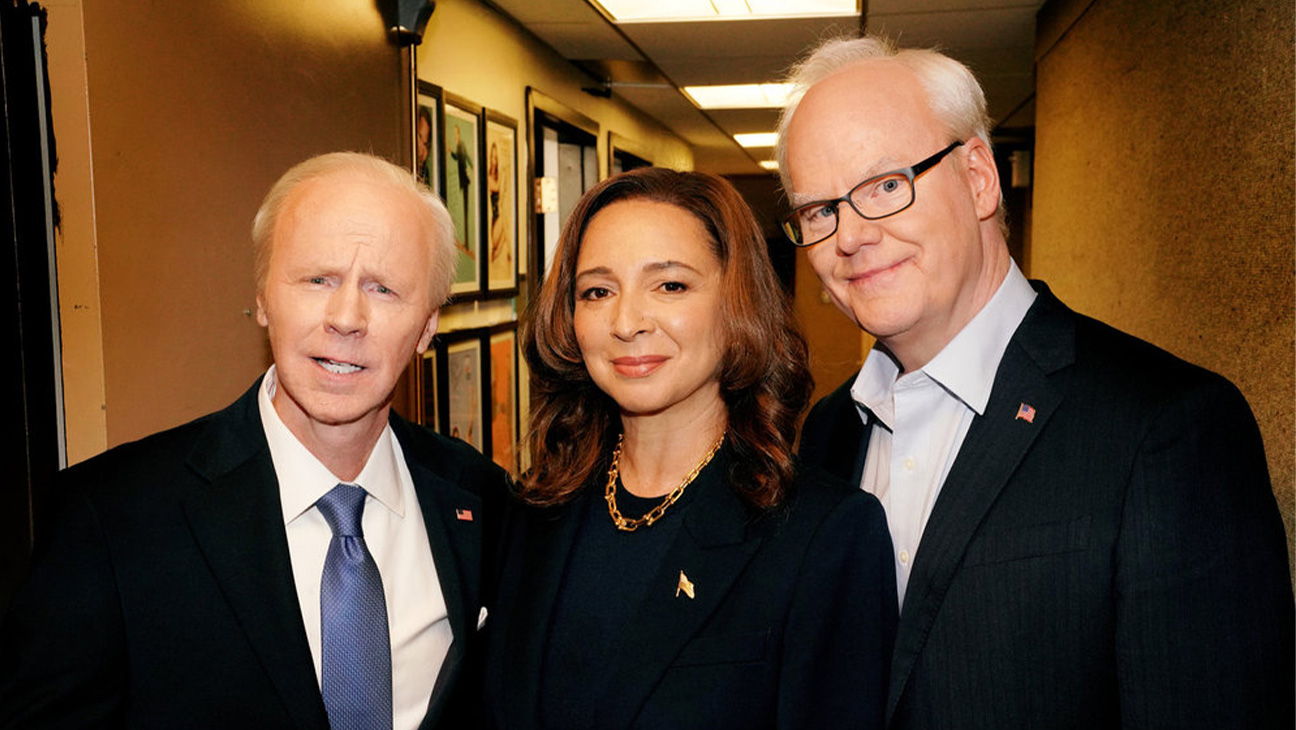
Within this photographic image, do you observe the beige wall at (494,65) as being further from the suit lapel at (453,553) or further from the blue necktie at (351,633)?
the blue necktie at (351,633)

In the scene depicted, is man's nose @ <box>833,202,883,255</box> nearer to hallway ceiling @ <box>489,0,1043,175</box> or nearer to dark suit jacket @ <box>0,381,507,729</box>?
dark suit jacket @ <box>0,381,507,729</box>

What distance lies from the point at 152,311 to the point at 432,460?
0.67 metres

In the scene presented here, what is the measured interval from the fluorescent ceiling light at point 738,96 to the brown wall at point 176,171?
4.15 metres

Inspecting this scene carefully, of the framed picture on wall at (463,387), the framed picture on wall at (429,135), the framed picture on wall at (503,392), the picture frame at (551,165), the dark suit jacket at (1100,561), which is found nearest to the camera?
the dark suit jacket at (1100,561)

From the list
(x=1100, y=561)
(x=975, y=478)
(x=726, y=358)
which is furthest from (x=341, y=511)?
(x=1100, y=561)

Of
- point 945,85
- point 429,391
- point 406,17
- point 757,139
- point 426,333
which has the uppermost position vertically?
point 757,139

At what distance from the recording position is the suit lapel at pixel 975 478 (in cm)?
→ 142

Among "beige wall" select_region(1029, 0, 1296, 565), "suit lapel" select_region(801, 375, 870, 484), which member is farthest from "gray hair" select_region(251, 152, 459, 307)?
"beige wall" select_region(1029, 0, 1296, 565)

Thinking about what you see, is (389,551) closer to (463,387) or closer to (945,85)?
(945,85)

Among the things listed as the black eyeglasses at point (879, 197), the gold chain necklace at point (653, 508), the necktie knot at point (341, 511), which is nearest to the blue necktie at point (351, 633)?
the necktie knot at point (341, 511)

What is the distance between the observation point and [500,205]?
466 centimetres

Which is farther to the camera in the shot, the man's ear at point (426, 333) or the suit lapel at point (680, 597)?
the man's ear at point (426, 333)

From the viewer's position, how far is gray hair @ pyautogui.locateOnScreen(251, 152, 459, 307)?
1649 millimetres

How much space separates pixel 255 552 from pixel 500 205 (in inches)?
133
